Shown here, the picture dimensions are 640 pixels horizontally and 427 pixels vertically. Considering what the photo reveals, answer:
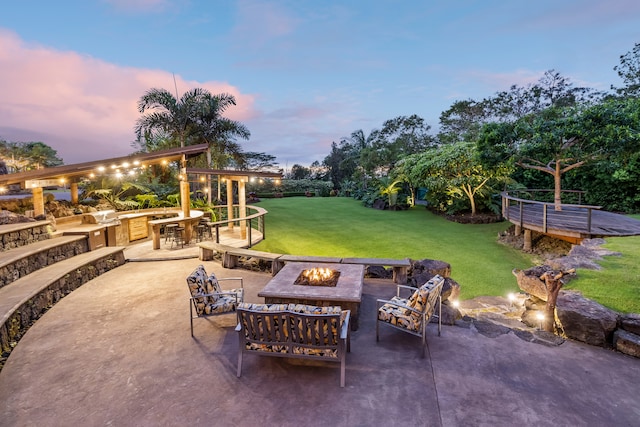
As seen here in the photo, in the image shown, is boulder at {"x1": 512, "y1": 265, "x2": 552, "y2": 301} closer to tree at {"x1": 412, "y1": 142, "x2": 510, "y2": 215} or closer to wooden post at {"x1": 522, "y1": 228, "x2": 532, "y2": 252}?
wooden post at {"x1": 522, "y1": 228, "x2": 532, "y2": 252}

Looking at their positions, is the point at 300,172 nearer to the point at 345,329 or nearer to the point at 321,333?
the point at 345,329

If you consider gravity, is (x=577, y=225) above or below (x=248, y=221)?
below

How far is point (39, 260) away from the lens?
668cm

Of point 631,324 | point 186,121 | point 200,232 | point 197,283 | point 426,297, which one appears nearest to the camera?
point 426,297

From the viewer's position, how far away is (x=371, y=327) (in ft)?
14.3

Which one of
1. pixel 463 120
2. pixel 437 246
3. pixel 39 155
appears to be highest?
pixel 463 120

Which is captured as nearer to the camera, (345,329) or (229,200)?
(345,329)

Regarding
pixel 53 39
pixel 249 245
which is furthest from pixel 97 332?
pixel 53 39

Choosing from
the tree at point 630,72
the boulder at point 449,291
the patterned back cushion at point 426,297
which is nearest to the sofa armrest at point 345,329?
the patterned back cushion at point 426,297

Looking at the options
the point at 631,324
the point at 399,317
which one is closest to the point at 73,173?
the point at 399,317

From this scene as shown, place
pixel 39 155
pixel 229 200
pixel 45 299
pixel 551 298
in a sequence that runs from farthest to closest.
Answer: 1. pixel 39 155
2. pixel 229 200
3. pixel 45 299
4. pixel 551 298

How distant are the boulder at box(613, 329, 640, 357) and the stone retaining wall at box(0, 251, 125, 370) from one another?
7.58 metres

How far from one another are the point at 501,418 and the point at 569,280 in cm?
456

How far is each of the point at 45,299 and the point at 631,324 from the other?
29.7 ft
